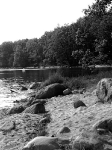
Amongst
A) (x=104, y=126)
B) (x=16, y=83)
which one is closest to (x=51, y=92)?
(x=104, y=126)

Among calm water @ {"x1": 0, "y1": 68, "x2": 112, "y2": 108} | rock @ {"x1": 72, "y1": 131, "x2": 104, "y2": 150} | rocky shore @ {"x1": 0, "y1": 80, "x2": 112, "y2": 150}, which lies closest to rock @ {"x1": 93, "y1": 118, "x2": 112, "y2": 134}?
rocky shore @ {"x1": 0, "y1": 80, "x2": 112, "y2": 150}

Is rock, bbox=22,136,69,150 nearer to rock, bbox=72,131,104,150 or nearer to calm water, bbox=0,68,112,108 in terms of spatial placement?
rock, bbox=72,131,104,150

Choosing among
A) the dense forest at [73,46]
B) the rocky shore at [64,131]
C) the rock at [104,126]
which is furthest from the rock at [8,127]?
the dense forest at [73,46]

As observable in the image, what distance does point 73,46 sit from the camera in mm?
71938

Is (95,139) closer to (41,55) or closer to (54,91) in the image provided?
(54,91)

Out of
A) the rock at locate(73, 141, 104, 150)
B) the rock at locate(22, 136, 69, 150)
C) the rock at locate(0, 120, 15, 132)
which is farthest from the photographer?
the rock at locate(0, 120, 15, 132)

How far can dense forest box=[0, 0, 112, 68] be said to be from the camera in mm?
15117

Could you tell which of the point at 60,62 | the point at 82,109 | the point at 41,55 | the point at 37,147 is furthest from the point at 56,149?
the point at 41,55

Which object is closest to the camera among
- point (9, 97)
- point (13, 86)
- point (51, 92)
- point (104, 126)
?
point (104, 126)

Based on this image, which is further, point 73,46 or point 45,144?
point 73,46

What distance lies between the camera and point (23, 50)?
4166 inches

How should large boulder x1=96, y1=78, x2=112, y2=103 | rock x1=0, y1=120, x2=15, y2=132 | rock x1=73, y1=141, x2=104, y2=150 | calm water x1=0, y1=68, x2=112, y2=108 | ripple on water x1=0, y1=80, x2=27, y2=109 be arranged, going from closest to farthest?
rock x1=73, y1=141, x2=104, y2=150
rock x1=0, y1=120, x2=15, y2=132
large boulder x1=96, y1=78, x2=112, y2=103
ripple on water x1=0, y1=80, x2=27, y2=109
calm water x1=0, y1=68, x2=112, y2=108

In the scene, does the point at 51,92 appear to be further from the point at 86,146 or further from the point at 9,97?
the point at 86,146

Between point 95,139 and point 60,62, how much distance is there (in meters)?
68.2
